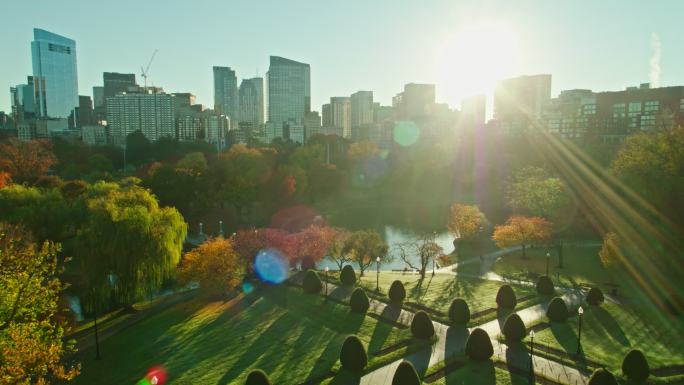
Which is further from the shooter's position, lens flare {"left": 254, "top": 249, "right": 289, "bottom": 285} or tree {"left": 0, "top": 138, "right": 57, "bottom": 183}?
tree {"left": 0, "top": 138, "right": 57, "bottom": 183}

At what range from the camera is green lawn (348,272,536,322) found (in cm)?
3372

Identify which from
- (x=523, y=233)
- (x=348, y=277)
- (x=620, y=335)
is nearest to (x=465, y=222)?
(x=523, y=233)

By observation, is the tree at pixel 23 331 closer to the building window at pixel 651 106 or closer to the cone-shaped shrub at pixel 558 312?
the cone-shaped shrub at pixel 558 312

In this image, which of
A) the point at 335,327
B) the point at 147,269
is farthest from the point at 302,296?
the point at 147,269

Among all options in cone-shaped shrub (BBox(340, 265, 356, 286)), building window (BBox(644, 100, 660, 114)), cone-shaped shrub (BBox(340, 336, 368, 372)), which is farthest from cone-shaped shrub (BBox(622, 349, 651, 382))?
building window (BBox(644, 100, 660, 114))

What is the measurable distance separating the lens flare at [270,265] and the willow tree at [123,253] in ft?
25.1

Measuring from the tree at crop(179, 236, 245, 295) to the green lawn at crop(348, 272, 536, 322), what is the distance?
424 inches

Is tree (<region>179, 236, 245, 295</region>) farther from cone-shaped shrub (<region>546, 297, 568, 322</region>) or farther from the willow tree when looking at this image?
cone-shaped shrub (<region>546, 297, 568, 322</region>)

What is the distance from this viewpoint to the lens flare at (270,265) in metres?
40.9

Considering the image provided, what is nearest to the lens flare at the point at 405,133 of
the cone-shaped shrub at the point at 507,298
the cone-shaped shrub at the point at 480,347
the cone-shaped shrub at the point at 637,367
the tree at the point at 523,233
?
the tree at the point at 523,233

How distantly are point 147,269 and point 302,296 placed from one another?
11.6 meters

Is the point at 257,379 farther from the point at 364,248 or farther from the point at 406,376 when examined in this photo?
the point at 364,248

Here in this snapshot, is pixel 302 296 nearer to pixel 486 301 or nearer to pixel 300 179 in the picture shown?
pixel 486 301

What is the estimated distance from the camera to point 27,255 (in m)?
20.1
